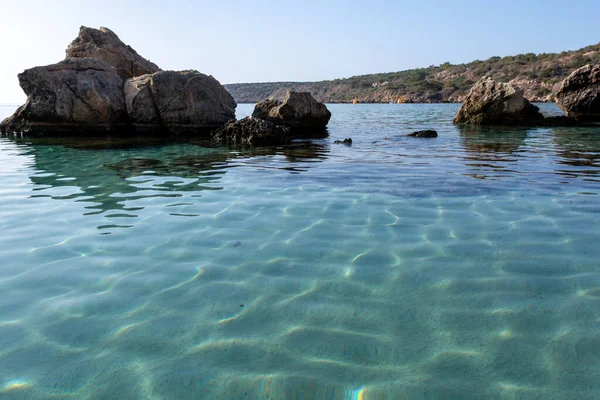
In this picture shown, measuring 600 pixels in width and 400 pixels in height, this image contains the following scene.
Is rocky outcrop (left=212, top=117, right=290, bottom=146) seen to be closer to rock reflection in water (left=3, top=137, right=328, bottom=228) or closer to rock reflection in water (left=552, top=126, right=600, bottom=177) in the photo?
rock reflection in water (left=3, top=137, right=328, bottom=228)

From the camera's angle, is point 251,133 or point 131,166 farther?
point 251,133

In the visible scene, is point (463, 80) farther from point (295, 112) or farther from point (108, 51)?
point (108, 51)

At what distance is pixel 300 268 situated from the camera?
3.25 m

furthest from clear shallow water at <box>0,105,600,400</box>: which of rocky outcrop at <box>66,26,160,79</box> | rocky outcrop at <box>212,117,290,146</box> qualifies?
rocky outcrop at <box>66,26,160,79</box>

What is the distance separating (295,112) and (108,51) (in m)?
7.54

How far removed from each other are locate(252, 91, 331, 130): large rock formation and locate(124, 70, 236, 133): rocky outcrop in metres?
1.84

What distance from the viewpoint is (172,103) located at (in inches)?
559

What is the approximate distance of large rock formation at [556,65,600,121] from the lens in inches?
648

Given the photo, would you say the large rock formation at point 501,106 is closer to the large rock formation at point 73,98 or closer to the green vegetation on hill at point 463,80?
the large rock formation at point 73,98

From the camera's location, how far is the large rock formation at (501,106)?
16938 millimetres

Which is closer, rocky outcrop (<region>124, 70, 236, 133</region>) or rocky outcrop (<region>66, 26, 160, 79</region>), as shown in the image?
rocky outcrop (<region>124, 70, 236, 133</region>)

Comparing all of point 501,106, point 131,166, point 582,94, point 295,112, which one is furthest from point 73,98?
point 582,94

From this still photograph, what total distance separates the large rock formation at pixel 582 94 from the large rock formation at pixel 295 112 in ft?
30.6

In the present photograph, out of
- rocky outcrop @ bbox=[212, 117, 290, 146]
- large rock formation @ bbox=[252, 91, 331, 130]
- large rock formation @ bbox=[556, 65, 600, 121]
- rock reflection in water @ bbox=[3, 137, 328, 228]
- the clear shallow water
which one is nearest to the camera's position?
the clear shallow water
